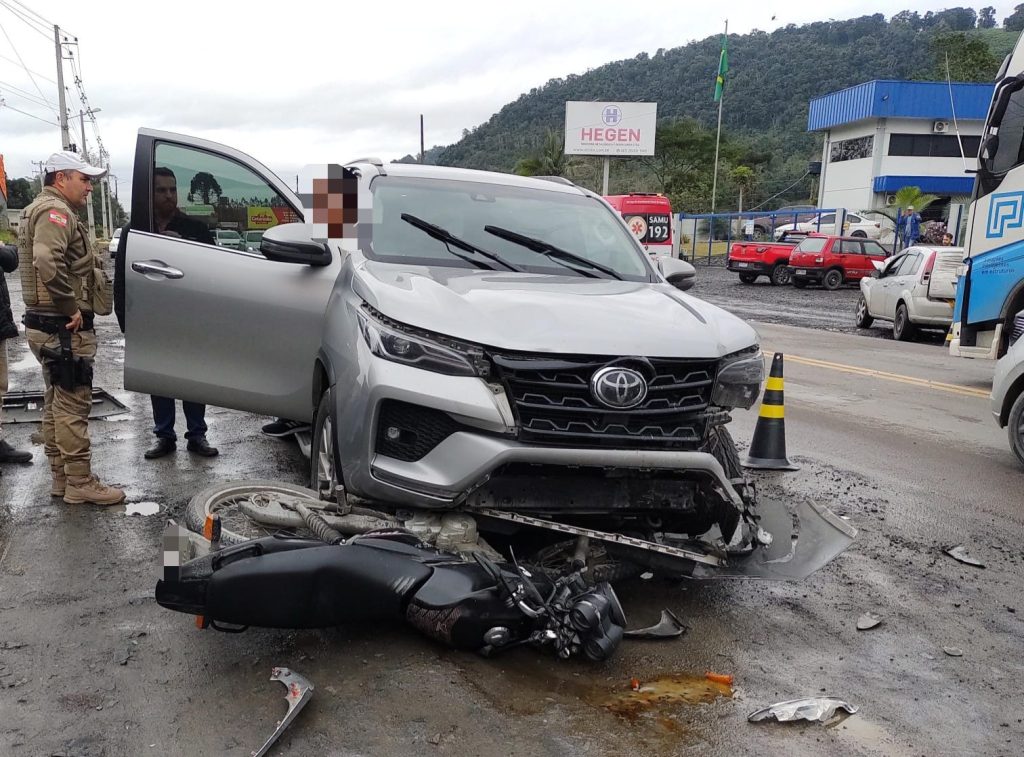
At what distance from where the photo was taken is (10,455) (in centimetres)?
591

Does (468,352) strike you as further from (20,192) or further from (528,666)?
(20,192)

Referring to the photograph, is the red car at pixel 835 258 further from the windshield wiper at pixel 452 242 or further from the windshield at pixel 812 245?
the windshield wiper at pixel 452 242

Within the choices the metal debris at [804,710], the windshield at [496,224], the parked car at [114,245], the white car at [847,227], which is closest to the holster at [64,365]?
the parked car at [114,245]

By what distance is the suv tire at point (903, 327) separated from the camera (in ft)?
53.7

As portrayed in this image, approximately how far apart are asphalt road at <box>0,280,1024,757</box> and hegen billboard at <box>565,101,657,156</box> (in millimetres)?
50851

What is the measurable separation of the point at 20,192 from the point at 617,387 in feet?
283

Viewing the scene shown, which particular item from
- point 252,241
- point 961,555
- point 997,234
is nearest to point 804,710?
point 961,555

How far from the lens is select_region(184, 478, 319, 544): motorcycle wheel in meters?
3.96

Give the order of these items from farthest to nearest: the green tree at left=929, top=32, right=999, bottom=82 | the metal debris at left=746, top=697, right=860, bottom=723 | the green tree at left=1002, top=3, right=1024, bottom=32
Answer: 1. the green tree at left=1002, top=3, right=1024, bottom=32
2. the green tree at left=929, top=32, right=999, bottom=82
3. the metal debris at left=746, top=697, right=860, bottom=723

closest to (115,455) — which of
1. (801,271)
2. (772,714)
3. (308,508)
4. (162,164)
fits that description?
(162,164)

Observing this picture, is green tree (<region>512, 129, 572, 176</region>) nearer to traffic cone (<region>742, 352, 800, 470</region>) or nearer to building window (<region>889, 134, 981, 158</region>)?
building window (<region>889, 134, 981, 158</region>)

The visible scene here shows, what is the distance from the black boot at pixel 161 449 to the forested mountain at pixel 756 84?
2778 inches

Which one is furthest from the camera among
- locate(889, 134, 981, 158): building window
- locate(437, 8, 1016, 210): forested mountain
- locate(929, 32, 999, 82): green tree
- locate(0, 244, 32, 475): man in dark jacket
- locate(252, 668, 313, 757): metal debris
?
locate(437, 8, 1016, 210): forested mountain

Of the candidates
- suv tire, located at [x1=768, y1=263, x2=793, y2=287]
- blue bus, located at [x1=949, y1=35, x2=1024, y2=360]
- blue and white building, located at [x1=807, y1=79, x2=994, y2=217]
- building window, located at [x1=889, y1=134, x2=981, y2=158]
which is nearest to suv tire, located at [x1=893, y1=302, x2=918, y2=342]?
blue bus, located at [x1=949, y1=35, x2=1024, y2=360]
